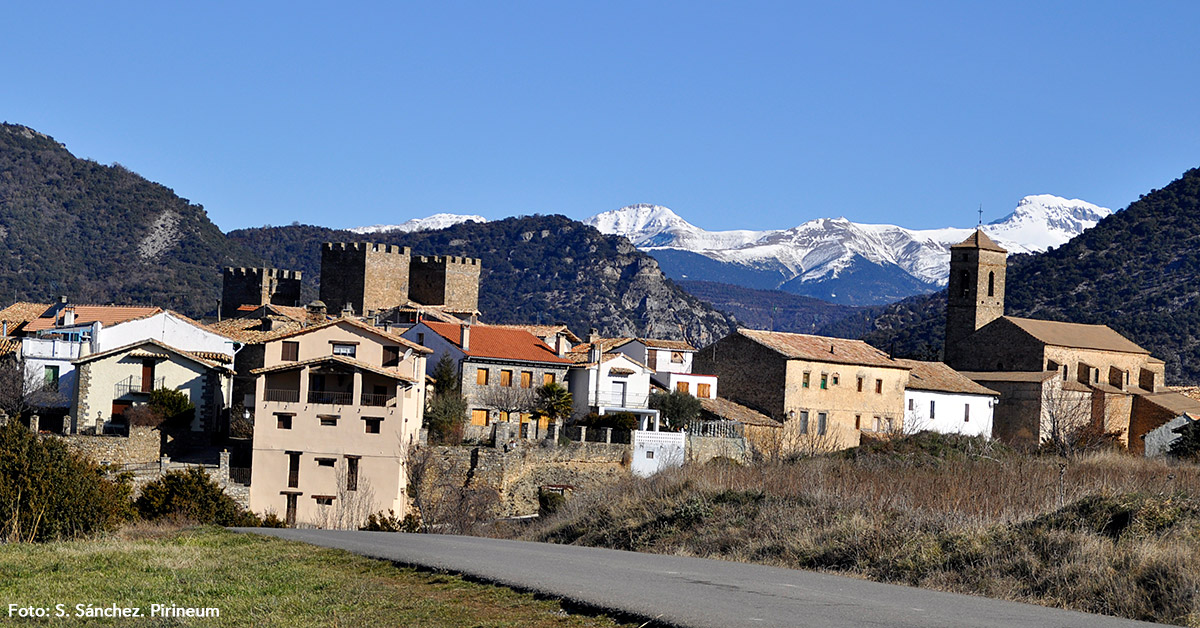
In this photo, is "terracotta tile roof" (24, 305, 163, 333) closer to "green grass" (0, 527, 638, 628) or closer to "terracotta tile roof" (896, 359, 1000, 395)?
"terracotta tile roof" (896, 359, 1000, 395)

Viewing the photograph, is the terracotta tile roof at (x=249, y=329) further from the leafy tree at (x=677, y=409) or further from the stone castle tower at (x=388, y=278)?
the stone castle tower at (x=388, y=278)

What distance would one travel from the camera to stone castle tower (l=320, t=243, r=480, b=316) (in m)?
83.0

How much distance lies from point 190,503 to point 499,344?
25767 millimetres

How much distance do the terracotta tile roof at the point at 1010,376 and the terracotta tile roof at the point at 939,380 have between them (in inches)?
60.1

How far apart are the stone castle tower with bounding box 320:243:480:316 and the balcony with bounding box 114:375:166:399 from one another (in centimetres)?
3358

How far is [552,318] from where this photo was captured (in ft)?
505

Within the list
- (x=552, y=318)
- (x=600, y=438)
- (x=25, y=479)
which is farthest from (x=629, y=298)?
(x=25, y=479)

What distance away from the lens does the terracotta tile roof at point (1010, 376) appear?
65750mm

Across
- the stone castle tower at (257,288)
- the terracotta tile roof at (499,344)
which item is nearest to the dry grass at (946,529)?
the terracotta tile roof at (499,344)

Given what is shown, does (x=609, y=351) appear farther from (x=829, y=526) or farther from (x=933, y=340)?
(x=933, y=340)

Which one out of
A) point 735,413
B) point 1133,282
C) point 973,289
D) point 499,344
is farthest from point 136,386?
point 1133,282

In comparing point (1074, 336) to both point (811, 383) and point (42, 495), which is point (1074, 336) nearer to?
point (811, 383)

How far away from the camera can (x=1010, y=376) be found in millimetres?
67625

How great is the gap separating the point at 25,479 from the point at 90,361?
97.4ft
